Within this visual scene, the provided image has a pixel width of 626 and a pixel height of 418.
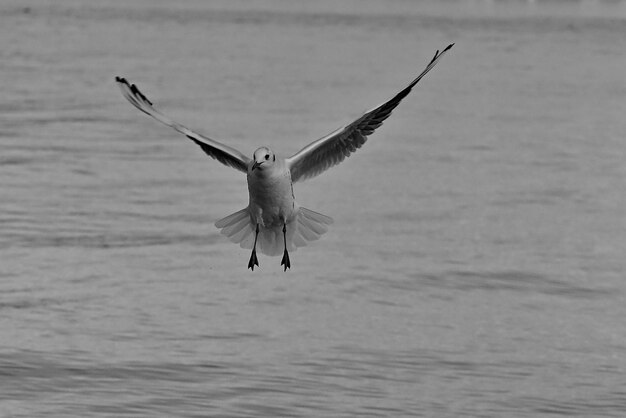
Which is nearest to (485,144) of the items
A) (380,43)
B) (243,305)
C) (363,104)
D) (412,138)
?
(412,138)

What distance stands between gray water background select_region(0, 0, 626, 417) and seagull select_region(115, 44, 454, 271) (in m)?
1.09

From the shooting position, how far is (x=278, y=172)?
10875mm

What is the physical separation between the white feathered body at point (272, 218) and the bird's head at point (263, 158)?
6 centimetres

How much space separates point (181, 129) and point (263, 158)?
0.59 meters

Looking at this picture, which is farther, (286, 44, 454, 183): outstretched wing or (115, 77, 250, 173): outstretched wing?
(286, 44, 454, 183): outstretched wing

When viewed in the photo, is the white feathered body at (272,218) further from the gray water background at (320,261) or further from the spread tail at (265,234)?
the gray water background at (320,261)

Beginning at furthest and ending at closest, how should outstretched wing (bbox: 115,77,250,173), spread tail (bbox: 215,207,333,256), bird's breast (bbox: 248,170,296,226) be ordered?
spread tail (bbox: 215,207,333,256)
bird's breast (bbox: 248,170,296,226)
outstretched wing (bbox: 115,77,250,173)

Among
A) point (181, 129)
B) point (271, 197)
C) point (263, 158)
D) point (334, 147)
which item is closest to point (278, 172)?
point (271, 197)

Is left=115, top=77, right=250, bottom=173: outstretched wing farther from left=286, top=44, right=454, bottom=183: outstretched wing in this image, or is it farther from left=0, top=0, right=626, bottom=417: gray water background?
left=0, top=0, right=626, bottom=417: gray water background

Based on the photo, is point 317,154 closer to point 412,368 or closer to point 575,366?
point 412,368

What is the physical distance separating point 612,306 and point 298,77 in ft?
86.1

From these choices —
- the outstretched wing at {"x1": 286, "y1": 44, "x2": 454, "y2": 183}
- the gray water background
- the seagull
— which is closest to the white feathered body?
the seagull

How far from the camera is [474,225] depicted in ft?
61.4

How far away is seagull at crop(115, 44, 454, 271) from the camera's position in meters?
10.7
